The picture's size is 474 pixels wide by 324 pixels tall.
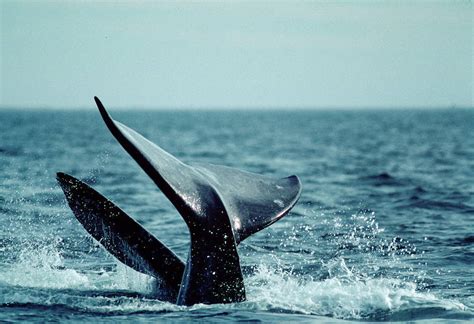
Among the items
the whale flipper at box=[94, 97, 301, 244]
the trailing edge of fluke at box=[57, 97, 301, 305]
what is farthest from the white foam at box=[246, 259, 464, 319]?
the whale flipper at box=[94, 97, 301, 244]

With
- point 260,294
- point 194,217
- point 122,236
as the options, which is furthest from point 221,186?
point 260,294

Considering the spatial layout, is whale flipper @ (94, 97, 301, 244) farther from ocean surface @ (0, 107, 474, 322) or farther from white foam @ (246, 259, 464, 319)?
white foam @ (246, 259, 464, 319)

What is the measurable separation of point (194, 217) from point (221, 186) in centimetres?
62

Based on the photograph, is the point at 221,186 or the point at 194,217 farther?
the point at 221,186

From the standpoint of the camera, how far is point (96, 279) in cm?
920

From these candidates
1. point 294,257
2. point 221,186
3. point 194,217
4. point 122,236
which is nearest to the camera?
point 194,217

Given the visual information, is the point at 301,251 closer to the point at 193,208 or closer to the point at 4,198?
the point at 193,208

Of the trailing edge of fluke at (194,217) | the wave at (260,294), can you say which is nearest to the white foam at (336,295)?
the wave at (260,294)

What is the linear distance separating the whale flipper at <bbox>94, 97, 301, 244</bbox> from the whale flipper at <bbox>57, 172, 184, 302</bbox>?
0.80 m

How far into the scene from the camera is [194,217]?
680 cm

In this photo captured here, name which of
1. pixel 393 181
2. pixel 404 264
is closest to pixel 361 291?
pixel 404 264

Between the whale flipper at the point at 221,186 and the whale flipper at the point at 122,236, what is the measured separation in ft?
2.61

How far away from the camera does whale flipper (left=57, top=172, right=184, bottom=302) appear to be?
734 cm

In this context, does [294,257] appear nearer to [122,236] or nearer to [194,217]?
[122,236]
